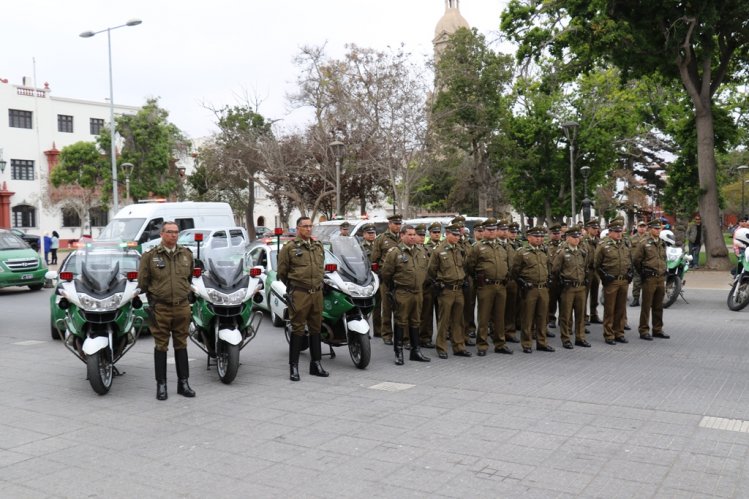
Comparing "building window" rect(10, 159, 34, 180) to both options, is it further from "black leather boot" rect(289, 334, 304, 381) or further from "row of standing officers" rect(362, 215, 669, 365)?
"black leather boot" rect(289, 334, 304, 381)

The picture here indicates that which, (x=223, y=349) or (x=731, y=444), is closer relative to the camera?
(x=731, y=444)

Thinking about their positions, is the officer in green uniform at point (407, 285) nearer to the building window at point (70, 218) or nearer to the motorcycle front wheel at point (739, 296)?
the motorcycle front wheel at point (739, 296)

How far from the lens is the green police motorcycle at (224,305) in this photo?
8.09 m

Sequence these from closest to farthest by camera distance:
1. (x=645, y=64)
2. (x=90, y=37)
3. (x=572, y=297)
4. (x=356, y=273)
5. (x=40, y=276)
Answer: (x=356, y=273) < (x=572, y=297) < (x=40, y=276) < (x=645, y=64) < (x=90, y=37)

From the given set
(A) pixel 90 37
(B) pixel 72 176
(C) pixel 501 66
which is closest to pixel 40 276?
(A) pixel 90 37

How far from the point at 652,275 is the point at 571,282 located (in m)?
1.55

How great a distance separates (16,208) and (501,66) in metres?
36.0

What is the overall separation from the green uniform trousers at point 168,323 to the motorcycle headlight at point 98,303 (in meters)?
0.49

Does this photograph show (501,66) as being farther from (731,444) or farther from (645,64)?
(731,444)

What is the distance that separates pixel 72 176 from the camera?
161 ft

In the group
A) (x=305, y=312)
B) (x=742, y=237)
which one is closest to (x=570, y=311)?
(x=305, y=312)

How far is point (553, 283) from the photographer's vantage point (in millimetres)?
11547

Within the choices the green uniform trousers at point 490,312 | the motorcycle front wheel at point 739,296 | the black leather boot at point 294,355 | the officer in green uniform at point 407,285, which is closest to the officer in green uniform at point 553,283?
the green uniform trousers at point 490,312

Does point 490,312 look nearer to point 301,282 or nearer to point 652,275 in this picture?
point 652,275
